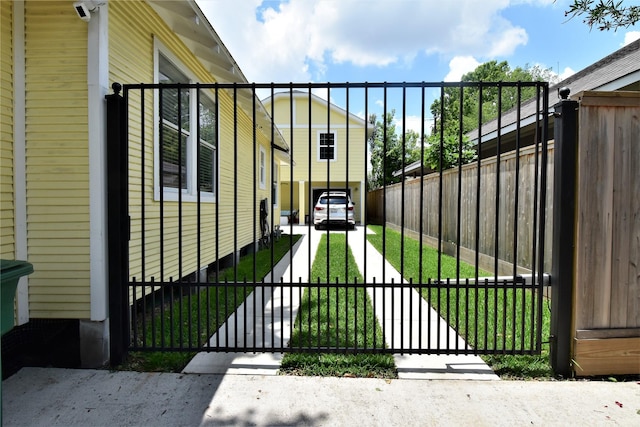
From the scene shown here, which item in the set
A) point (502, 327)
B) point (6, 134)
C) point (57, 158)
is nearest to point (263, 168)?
point (57, 158)

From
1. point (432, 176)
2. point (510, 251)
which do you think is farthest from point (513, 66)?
point (510, 251)

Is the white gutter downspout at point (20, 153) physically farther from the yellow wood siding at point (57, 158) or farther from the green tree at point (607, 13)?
the green tree at point (607, 13)

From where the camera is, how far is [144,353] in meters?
2.83

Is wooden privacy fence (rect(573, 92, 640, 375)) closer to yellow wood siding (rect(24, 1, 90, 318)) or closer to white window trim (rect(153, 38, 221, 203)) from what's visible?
white window trim (rect(153, 38, 221, 203))

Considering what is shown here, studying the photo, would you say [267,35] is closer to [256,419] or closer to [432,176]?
[432,176]

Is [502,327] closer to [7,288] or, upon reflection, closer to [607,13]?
[607,13]

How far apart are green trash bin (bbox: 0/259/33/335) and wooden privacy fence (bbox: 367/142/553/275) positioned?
2.23 meters

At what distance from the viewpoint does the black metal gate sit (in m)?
2.56

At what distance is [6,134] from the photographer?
96.8 inches

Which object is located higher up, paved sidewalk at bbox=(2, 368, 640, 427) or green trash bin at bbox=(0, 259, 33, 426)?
green trash bin at bbox=(0, 259, 33, 426)

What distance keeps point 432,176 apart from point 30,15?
23.3 feet

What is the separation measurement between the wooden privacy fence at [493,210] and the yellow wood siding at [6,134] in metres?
2.73

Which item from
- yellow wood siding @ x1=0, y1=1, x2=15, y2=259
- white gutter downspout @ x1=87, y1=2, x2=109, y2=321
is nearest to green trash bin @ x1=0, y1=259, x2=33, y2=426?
white gutter downspout @ x1=87, y1=2, x2=109, y2=321

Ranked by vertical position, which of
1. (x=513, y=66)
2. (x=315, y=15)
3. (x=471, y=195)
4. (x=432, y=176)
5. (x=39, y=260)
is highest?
(x=513, y=66)
